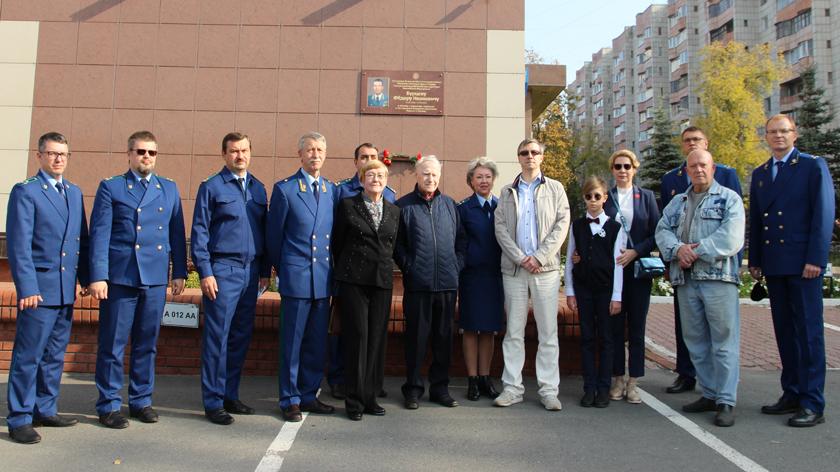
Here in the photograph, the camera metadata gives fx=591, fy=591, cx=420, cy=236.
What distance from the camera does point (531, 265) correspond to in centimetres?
480

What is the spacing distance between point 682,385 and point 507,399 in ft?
5.91

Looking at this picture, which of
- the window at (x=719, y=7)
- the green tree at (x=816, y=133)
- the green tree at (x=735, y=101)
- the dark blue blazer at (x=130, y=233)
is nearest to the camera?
the dark blue blazer at (x=130, y=233)

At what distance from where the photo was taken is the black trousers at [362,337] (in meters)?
4.48

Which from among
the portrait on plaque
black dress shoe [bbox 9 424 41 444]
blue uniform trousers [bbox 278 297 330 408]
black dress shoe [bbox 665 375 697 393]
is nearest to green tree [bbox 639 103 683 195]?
the portrait on plaque

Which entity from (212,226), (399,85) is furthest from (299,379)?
(399,85)

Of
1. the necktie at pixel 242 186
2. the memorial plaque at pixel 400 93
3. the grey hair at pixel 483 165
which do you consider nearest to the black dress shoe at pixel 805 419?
the grey hair at pixel 483 165

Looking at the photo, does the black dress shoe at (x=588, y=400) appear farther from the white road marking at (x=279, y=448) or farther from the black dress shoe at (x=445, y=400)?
the white road marking at (x=279, y=448)

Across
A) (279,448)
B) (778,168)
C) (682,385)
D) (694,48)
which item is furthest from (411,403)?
(694,48)

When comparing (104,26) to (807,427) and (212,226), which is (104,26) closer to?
(212,226)

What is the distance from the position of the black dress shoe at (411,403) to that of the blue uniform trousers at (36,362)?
8.39 feet

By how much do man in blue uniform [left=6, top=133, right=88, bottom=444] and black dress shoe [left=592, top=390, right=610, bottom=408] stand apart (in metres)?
3.95

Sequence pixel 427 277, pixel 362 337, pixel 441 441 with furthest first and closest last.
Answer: pixel 427 277 → pixel 362 337 → pixel 441 441

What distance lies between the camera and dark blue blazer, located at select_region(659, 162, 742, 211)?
5.30 m

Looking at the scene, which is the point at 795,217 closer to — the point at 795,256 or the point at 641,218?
the point at 795,256
